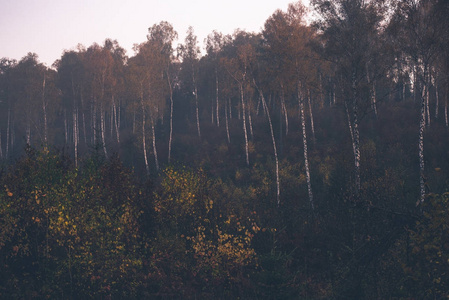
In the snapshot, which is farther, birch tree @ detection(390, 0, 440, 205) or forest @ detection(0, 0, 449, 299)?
birch tree @ detection(390, 0, 440, 205)

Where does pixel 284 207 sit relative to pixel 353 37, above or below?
below

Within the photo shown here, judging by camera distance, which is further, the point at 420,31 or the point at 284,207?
the point at 284,207

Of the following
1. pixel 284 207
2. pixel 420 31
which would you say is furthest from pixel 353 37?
pixel 284 207

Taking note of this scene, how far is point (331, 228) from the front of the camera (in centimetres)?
1591

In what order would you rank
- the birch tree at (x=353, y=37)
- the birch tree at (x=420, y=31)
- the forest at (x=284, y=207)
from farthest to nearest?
the birch tree at (x=353, y=37) → the birch tree at (x=420, y=31) → the forest at (x=284, y=207)

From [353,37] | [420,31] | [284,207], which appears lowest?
[284,207]

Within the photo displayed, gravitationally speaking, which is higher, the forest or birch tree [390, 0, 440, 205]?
birch tree [390, 0, 440, 205]

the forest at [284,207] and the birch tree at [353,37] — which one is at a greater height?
the birch tree at [353,37]

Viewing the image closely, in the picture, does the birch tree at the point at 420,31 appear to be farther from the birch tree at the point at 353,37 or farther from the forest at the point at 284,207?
the birch tree at the point at 353,37

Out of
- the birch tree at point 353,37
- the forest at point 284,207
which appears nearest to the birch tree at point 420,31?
Answer: the forest at point 284,207

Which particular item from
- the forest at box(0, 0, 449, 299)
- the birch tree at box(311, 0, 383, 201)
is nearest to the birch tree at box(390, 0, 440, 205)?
the forest at box(0, 0, 449, 299)

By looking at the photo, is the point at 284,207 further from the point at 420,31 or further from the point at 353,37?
the point at 420,31

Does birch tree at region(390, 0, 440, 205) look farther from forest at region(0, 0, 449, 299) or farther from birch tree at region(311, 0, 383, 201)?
birch tree at region(311, 0, 383, 201)

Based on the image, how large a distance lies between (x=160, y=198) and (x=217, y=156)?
2232 cm
